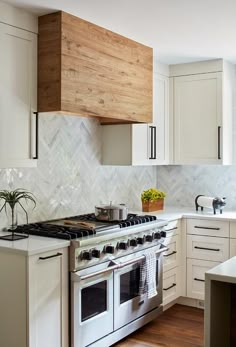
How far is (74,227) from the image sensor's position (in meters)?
3.22

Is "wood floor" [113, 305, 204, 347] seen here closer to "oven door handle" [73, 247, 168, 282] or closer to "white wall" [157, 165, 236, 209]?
"oven door handle" [73, 247, 168, 282]

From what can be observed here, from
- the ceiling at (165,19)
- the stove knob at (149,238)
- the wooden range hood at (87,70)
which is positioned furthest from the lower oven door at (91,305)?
the ceiling at (165,19)

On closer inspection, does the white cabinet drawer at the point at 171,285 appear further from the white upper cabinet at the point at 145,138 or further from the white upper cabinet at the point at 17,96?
the white upper cabinet at the point at 17,96

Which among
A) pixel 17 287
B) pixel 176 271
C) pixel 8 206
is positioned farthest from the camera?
pixel 176 271

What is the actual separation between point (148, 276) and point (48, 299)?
112 centimetres

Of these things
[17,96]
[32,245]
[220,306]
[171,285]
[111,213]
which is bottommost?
[171,285]

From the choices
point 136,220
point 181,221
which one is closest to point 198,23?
point 136,220

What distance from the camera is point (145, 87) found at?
4004 mm

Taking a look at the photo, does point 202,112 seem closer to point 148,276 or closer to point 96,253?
point 148,276

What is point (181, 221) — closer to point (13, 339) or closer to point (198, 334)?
point (198, 334)

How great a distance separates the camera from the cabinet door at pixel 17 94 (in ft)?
9.48

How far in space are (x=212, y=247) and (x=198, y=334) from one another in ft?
2.82

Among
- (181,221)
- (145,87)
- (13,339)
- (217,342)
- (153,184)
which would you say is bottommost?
(13,339)

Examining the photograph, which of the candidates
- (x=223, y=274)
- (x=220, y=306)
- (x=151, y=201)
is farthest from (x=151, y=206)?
(x=223, y=274)
